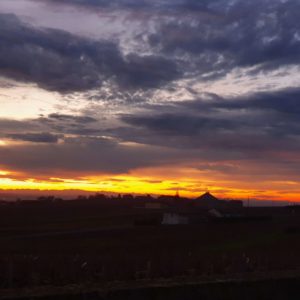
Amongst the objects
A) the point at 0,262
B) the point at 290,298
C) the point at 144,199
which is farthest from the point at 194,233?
the point at 144,199

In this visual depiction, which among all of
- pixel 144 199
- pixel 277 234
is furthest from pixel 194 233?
pixel 144 199

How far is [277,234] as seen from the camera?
58.5 meters

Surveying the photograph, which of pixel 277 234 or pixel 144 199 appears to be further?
pixel 144 199

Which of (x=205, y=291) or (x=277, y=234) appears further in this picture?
(x=277, y=234)

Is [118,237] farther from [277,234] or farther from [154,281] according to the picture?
[154,281]

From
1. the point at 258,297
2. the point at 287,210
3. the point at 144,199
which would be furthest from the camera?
the point at 144,199

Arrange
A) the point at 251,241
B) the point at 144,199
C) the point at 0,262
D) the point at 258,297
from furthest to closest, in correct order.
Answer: the point at 144,199 → the point at 251,241 → the point at 0,262 → the point at 258,297

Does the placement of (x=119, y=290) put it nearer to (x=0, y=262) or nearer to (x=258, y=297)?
(x=258, y=297)

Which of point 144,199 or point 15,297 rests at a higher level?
point 144,199

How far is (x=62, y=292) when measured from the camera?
4.27 meters

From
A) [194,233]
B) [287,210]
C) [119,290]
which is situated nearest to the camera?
[119,290]

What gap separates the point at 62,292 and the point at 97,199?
173 meters

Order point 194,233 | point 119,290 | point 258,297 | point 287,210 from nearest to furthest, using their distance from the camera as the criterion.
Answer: point 119,290, point 258,297, point 194,233, point 287,210

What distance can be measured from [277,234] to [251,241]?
7527 mm
